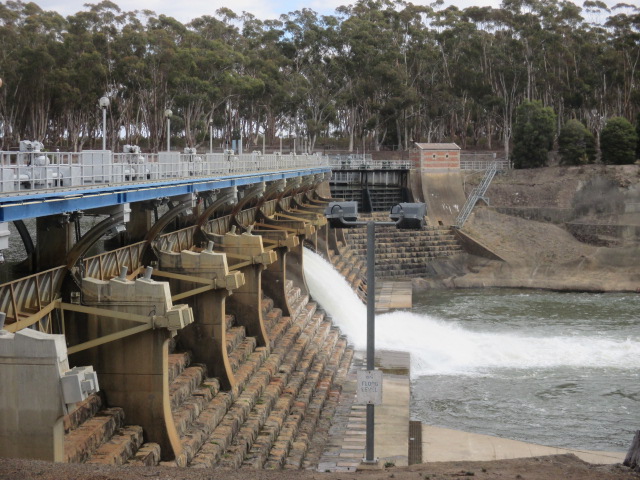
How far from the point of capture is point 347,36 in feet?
294

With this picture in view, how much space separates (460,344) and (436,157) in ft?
112

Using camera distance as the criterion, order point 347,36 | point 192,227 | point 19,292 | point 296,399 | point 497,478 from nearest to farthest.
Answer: point 497,478, point 19,292, point 296,399, point 192,227, point 347,36

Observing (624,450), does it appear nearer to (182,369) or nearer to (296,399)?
(296,399)

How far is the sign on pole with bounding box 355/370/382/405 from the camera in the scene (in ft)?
54.3

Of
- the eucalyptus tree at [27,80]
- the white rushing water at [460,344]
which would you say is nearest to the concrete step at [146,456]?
the white rushing water at [460,344]

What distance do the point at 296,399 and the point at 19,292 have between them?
9871mm

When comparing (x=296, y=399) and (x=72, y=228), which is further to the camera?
(x=296, y=399)

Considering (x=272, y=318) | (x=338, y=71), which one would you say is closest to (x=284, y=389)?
(x=272, y=318)

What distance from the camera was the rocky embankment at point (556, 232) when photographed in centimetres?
A: 5219

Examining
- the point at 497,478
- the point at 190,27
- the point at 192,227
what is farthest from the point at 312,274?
the point at 190,27

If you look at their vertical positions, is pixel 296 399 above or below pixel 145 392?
below

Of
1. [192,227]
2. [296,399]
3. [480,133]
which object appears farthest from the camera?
[480,133]

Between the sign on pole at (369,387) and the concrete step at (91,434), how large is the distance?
4491mm

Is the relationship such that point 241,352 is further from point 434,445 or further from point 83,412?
point 83,412
